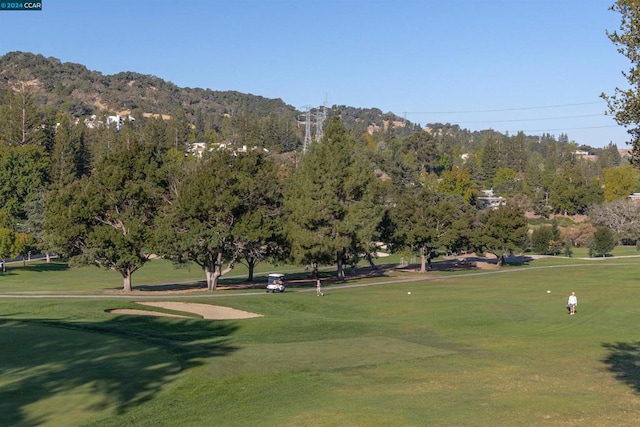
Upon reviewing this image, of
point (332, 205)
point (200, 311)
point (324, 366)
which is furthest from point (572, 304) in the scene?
point (332, 205)

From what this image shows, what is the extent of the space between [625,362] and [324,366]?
47.1 ft

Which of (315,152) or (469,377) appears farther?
(315,152)

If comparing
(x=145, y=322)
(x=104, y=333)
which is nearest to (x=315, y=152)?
(x=145, y=322)

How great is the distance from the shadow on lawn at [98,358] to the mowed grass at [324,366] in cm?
7

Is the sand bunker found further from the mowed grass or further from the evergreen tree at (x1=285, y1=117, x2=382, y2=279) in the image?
the evergreen tree at (x1=285, y1=117, x2=382, y2=279)

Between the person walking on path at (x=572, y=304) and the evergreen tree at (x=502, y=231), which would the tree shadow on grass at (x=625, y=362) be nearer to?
the person walking on path at (x=572, y=304)

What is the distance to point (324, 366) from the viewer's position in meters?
30.4

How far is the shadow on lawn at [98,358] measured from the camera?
23875mm

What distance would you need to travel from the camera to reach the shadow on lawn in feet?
78.3

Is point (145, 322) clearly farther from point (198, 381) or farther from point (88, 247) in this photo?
point (88, 247)

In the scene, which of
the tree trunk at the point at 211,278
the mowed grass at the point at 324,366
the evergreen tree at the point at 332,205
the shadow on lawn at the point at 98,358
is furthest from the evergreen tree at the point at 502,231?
the shadow on lawn at the point at 98,358

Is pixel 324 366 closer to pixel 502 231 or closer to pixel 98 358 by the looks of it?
pixel 98 358

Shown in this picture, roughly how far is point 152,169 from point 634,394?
55.3 metres

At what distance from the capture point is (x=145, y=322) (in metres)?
43.9
